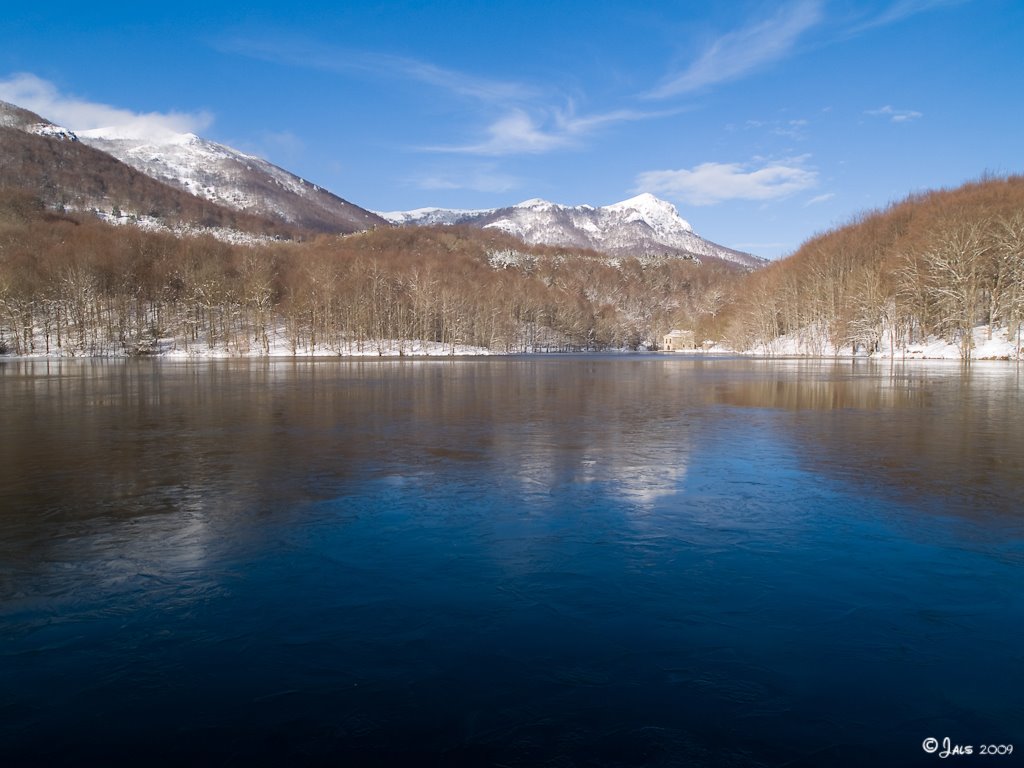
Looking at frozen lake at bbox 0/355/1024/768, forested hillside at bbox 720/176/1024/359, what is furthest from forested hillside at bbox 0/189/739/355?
frozen lake at bbox 0/355/1024/768

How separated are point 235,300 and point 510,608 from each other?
11004 cm

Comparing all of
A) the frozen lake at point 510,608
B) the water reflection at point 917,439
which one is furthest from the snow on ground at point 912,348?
the frozen lake at point 510,608

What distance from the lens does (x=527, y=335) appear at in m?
142

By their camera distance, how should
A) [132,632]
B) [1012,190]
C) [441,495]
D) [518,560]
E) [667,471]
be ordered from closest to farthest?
[132,632] → [518,560] → [441,495] → [667,471] → [1012,190]

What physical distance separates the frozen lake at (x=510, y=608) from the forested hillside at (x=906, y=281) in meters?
65.3

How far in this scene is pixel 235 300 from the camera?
10531 centimetres

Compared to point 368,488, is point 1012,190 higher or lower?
higher

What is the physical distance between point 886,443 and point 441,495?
34.3 ft

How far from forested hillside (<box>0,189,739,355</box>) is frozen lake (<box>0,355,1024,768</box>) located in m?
92.7

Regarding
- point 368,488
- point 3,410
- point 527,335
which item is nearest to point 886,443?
point 368,488

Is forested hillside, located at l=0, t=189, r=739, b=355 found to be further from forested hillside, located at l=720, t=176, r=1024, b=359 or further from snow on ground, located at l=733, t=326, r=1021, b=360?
snow on ground, located at l=733, t=326, r=1021, b=360

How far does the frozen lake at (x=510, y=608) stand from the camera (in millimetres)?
4059

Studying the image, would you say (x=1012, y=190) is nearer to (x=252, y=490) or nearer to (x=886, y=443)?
(x=886, y=443)

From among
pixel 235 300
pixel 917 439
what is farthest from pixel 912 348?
pixel 235 300
